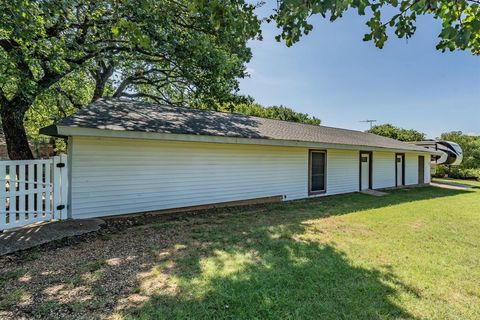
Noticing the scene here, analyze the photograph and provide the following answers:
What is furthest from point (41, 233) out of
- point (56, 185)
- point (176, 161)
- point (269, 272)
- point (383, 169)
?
point (383, 169)

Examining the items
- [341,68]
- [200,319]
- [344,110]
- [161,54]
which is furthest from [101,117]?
[344,110]

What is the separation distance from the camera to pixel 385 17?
289 cm

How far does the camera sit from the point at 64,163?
5762 millimetres

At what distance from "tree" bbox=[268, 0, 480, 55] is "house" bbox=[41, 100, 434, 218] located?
4502mm

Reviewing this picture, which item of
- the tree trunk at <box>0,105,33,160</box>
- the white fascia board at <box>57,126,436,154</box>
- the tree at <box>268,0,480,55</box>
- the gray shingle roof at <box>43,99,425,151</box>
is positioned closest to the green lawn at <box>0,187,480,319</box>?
the white fascia board at <box>57,126,436,154</box>

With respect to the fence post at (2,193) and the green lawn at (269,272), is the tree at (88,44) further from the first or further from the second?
the green lawn at (269,272)

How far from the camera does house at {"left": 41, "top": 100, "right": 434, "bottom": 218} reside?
6.08m

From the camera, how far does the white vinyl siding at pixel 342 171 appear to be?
36.9ft

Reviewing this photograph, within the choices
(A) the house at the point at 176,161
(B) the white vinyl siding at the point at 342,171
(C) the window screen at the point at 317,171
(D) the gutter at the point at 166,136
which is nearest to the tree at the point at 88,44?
(A) the house at the point at 176,161

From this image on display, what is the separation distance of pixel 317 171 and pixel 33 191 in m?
9.41

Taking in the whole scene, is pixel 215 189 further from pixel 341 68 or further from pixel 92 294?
pixel 341 68

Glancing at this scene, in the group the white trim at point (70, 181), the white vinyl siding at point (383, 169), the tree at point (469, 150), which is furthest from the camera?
the tree at point (469, 150)

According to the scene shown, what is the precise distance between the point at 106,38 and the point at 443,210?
1277 centimetres

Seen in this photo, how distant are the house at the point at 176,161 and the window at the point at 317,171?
4cm
